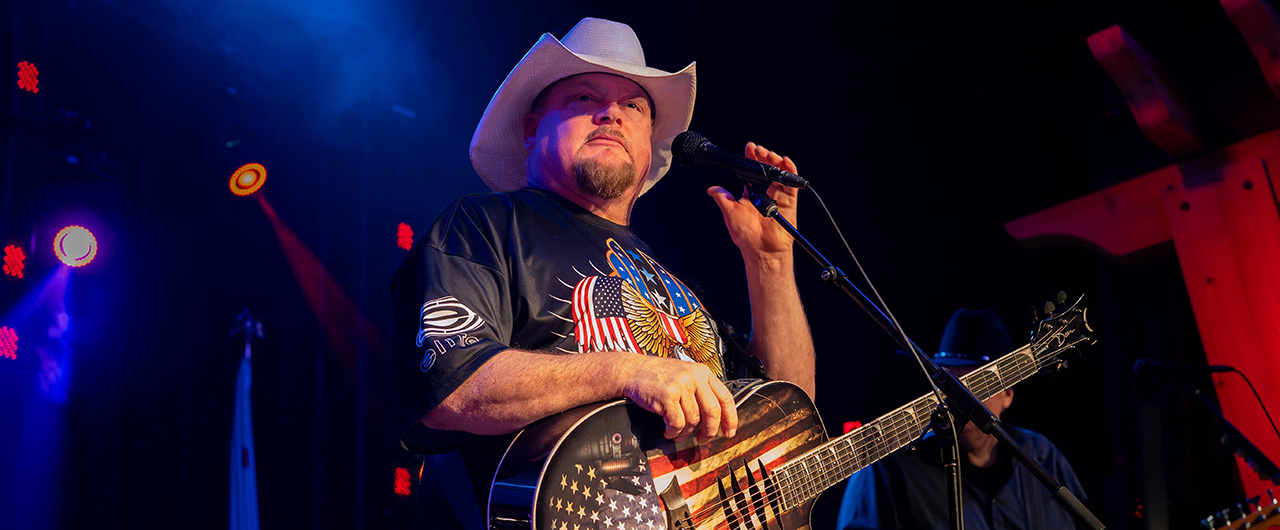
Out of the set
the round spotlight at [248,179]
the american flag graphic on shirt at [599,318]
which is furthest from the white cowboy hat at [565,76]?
the round spotlight at [248,179]

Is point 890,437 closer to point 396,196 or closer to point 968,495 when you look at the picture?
point 968,495

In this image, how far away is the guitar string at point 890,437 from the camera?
1771mm

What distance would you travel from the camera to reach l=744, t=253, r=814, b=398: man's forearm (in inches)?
103

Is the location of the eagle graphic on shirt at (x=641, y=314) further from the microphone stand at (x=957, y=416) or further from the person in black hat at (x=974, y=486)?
the person in black hat at (x=974, y=486)

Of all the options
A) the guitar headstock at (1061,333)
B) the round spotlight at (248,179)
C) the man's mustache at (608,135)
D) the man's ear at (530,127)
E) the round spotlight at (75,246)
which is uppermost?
the round spotlight at (248,179)

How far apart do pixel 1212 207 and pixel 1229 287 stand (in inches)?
14.8

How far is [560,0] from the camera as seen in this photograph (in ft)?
16.5

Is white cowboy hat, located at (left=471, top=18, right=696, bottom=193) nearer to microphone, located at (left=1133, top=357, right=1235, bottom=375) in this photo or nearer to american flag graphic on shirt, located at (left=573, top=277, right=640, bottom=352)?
american flag graphic on shirt, located at (left=573, top=277, right=640, bottom=352)

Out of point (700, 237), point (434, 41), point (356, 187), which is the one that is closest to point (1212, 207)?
point (700, 237)

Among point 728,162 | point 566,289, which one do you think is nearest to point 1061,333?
point 728,162

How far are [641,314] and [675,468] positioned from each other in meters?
0.55

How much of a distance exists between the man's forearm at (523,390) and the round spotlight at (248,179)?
3.98m

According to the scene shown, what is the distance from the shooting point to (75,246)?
4199 millimetres

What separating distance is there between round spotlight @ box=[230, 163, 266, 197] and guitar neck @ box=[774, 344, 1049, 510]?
4336mm
